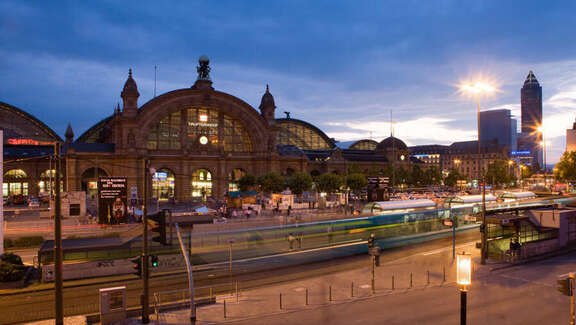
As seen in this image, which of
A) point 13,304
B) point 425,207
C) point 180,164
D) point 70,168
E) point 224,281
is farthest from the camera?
point 180,164

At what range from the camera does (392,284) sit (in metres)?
21.4

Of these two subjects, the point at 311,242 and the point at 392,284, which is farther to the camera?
the point at 311,242

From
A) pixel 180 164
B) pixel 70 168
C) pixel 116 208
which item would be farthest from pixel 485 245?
pixel 70 168

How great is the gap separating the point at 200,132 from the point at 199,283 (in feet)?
183

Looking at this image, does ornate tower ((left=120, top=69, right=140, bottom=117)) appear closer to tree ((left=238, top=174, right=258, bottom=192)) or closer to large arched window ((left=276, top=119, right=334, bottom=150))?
tree ((left=238, top=174, right=258, bottom=192))

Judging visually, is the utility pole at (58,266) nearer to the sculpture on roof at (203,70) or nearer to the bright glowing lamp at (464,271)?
the bright glowing lamp at (464,271)

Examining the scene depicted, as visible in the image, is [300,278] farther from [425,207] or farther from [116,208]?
[116,208]

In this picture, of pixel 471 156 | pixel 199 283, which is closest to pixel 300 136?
pixel 199 283

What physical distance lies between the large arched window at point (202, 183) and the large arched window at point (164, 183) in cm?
411

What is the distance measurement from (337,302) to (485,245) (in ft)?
44.2

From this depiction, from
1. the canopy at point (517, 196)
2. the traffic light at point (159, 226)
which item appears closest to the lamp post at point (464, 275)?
the traffic light at point (159, 226)

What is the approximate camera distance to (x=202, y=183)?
75438mm

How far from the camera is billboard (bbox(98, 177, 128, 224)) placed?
4036 cm

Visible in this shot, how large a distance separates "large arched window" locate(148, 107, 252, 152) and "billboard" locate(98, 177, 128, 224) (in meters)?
32.5
